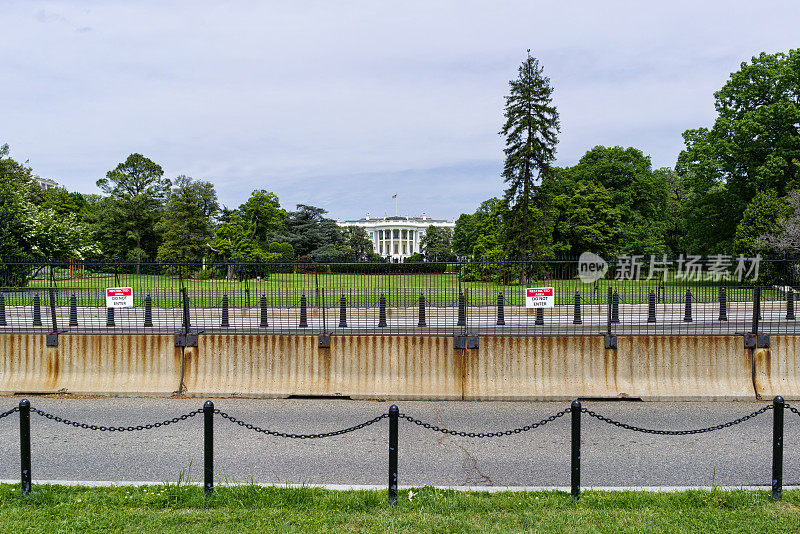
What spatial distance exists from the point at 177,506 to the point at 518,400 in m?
6.68

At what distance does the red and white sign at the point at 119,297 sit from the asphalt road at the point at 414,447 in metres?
2.16

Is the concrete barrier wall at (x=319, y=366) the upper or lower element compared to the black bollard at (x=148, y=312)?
lower

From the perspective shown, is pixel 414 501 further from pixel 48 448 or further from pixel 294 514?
pixel 48 448

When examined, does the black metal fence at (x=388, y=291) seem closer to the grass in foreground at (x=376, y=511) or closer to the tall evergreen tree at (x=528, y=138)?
the grass in foreground at (x=376, y=511)

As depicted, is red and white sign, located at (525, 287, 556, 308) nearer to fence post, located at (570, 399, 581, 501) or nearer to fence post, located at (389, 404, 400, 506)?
fence post, located at (570, 399, 581, 501)

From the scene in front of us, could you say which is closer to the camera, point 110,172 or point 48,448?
point 48,448

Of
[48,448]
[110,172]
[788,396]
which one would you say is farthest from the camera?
[110,172]

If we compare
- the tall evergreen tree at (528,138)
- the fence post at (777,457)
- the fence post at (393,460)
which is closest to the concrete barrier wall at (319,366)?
the fence post at (393,460)

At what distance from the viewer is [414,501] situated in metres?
5.98

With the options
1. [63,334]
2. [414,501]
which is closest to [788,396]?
[414,501]

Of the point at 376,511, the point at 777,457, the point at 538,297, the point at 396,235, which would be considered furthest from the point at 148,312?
the point at 396,235

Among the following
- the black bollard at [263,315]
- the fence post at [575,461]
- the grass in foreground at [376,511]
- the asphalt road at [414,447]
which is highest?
the black bollard at [263,315]

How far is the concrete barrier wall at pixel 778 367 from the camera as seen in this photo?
10.6 metres

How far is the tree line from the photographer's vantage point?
120ft
